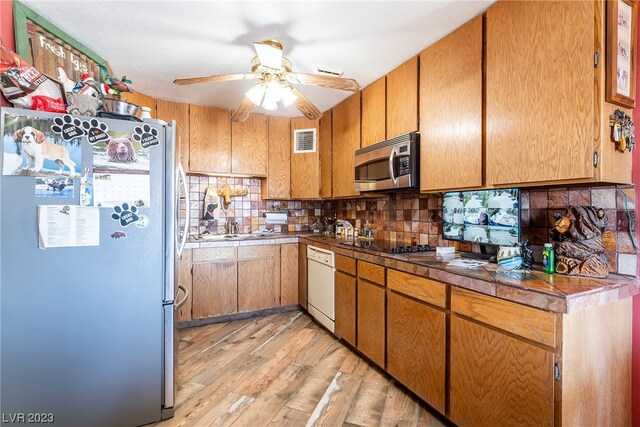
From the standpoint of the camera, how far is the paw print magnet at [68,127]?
146 centimetres

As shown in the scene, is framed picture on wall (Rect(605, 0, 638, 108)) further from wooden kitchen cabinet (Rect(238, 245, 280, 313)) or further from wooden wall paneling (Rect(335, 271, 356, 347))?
wooden kitchen cabinet (Rect(238, 245, 280, 313))

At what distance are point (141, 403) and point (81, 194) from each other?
1.17 metres

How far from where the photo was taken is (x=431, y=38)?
6.42 ft

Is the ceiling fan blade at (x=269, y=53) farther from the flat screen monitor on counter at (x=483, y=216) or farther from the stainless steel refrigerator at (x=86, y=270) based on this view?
the flat screen monitor on counter at (x=483, y=216)

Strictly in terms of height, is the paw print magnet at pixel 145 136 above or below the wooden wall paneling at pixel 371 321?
above

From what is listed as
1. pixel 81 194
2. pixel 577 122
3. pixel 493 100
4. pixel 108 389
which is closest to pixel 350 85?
pixel 493 100

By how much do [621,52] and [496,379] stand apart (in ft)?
5.13

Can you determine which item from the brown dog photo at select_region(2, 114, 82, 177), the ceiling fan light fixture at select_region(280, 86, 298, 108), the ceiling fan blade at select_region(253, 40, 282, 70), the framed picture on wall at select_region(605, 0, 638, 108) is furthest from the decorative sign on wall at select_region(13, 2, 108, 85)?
the framed picture on wall at select_region(605, 0, 638, 108)

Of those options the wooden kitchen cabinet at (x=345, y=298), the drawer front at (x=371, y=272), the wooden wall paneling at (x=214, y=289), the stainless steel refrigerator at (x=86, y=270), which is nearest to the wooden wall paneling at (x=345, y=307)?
the wooden kitchen cabinet at (x=345, y=298)

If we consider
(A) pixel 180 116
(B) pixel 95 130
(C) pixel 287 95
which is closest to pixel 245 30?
(C) pixel 287 95

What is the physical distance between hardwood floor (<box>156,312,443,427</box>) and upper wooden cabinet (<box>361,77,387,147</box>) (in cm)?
188

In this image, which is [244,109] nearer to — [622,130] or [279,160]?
[279,160]

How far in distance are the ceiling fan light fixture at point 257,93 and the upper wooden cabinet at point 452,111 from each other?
44.2 inches

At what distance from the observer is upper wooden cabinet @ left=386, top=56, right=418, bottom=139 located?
2.16m
